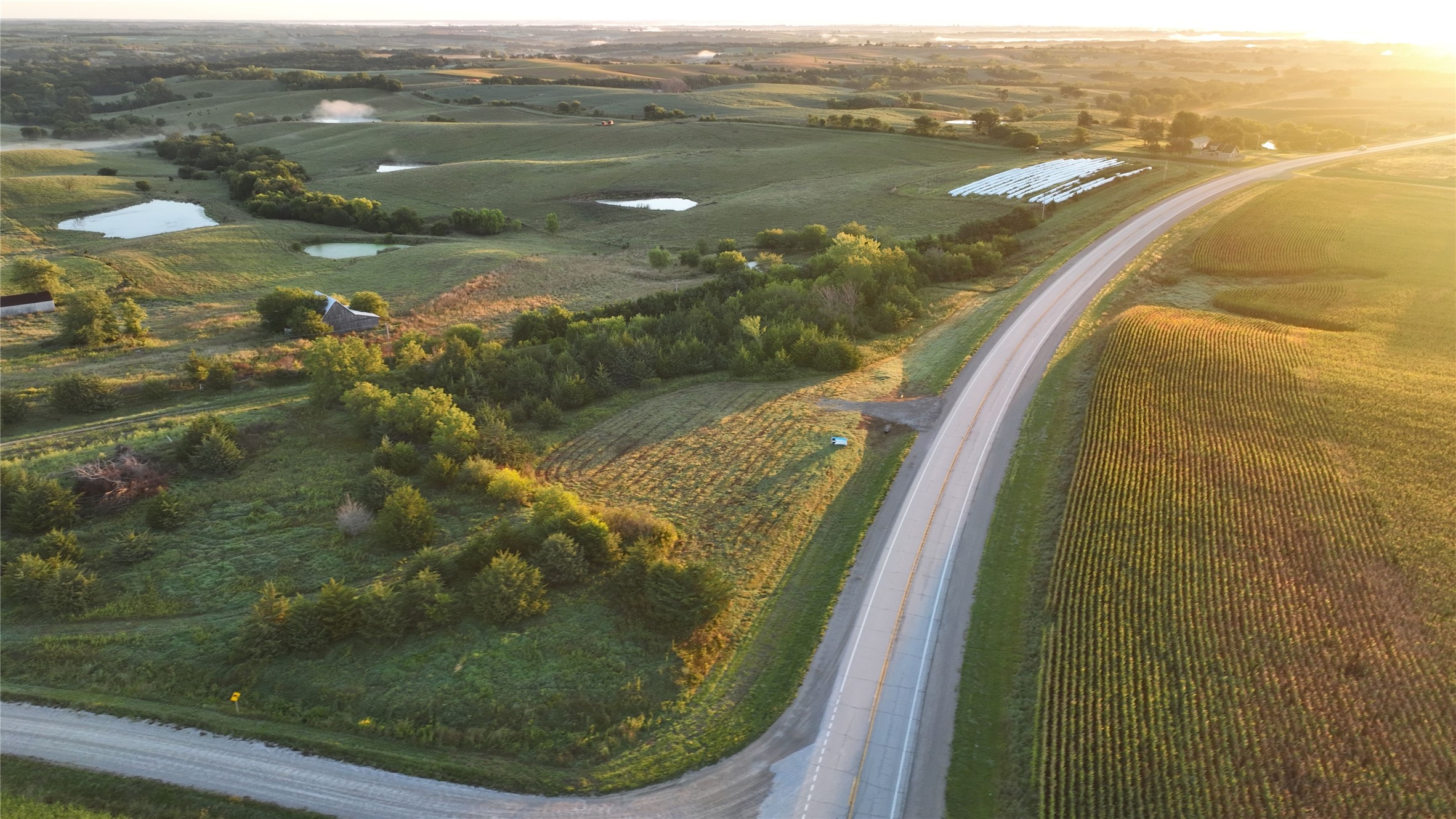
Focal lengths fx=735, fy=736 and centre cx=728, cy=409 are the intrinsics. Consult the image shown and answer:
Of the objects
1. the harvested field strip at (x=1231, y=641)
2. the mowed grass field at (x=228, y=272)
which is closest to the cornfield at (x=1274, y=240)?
the harvested field strip at (x=1231, y=641)

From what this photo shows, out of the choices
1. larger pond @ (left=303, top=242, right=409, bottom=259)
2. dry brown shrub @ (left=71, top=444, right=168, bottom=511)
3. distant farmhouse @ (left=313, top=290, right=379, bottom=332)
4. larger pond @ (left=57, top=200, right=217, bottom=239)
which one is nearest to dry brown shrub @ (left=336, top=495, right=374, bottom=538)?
dry brown shrub @ (left=71, top=444, right=168, bottom=511)

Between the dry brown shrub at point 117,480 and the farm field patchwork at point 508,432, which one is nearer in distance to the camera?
the farm field patchwork at point 508,432

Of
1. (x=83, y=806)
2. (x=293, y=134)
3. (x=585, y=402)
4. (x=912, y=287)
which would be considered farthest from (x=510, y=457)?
(x=293, y=134)

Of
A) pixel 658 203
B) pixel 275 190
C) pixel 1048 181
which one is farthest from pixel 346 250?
pixel 1048 181

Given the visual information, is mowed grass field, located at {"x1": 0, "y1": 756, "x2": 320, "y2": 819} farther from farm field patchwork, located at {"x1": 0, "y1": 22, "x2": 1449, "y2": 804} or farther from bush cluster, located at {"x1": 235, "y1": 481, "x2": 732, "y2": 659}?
bush cluster, located at {"x1": 235, "y1": 481, "x2": 732, "y2": 659}

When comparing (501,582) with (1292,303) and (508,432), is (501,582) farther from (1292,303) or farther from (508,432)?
(1292,303)

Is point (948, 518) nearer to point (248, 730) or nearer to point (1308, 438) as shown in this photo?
point (1308, 438)

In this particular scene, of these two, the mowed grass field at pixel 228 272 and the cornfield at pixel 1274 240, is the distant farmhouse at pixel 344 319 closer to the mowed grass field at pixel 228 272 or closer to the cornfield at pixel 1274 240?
the mowed grass field at pixel 228 272
